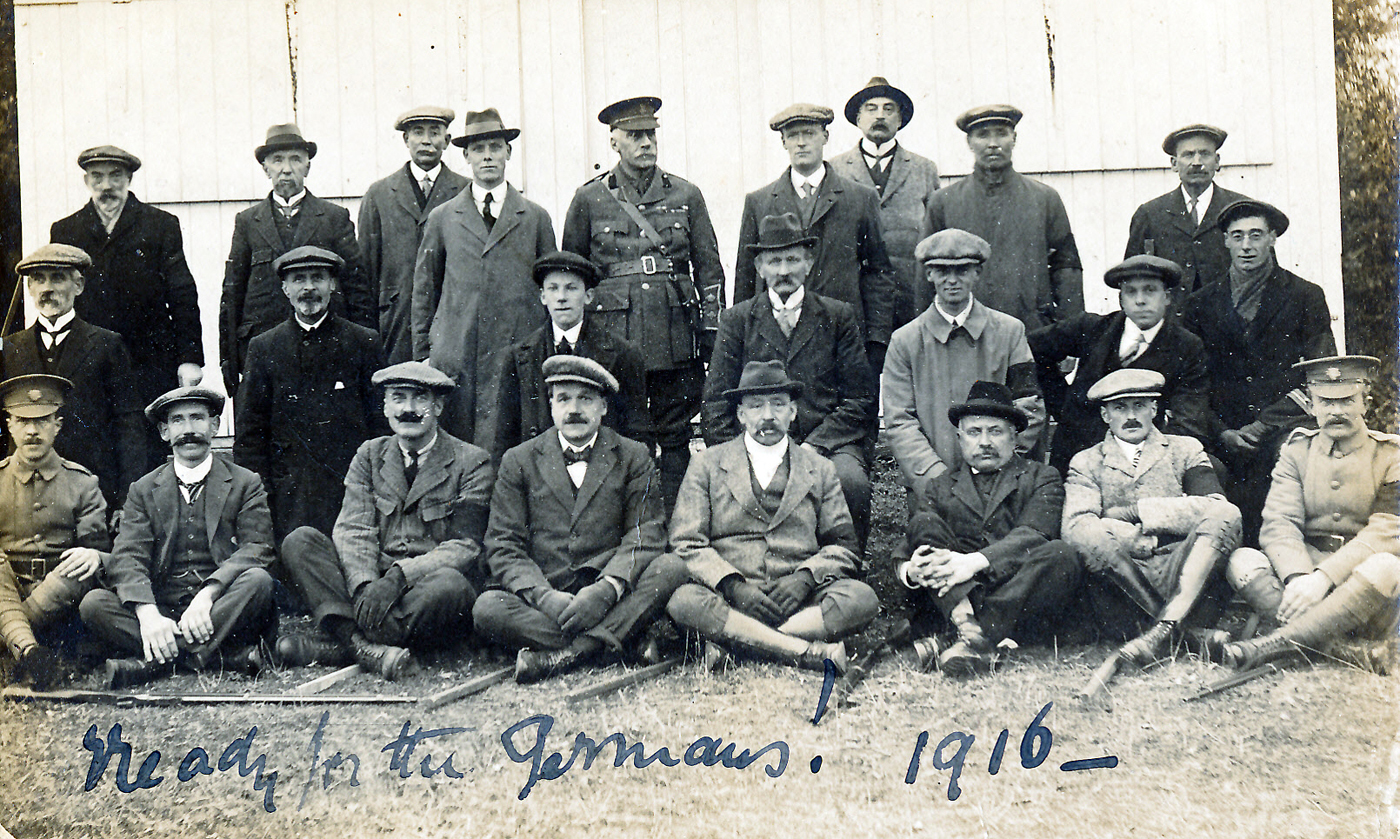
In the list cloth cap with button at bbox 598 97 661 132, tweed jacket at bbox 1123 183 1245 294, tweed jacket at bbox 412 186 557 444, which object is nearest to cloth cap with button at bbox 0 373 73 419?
tweed jacket at bbox 412 186 557 444

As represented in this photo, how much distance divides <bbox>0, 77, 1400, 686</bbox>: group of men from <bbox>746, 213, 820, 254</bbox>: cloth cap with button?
2cm

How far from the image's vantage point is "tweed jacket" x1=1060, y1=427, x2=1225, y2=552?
4.50m

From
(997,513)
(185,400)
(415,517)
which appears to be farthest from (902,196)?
(185,400)

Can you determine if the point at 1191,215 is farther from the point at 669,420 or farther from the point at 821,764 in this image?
the point at 821,764

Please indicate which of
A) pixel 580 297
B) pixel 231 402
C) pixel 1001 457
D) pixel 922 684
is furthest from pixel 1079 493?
pixel 231 402

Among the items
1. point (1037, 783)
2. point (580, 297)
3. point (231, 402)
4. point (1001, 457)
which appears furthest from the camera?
→ point (231, 402)

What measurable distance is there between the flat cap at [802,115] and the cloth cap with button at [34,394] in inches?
137

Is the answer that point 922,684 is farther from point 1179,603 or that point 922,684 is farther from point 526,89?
point 526,89

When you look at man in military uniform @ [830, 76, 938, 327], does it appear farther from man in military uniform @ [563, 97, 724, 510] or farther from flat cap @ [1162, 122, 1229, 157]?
flat cap @ [1162, 122, 1229, 157]

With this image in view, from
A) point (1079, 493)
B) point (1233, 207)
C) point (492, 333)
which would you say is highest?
point (1233, 207)

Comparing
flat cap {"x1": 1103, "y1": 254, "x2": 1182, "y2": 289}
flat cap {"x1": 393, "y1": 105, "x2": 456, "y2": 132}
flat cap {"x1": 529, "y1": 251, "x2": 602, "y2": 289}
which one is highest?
flat cap {"x1": 393, "y1": 105, "x2": 456, "y2": 132}

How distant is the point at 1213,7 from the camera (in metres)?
5.06

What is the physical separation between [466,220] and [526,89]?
76 cm

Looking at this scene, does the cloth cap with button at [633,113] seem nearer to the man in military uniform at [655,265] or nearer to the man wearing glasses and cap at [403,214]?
the man in military uniform at [655,265]
